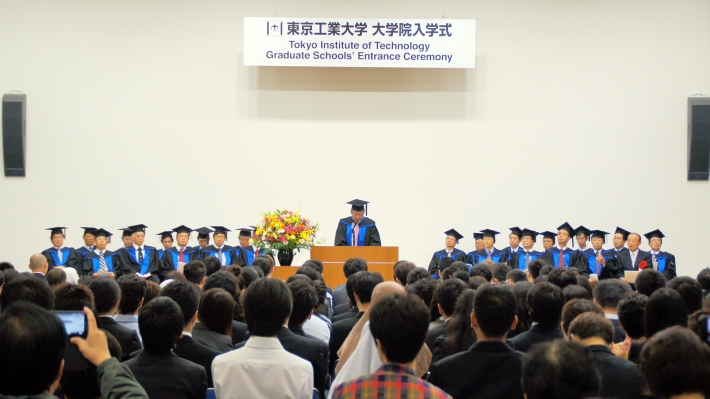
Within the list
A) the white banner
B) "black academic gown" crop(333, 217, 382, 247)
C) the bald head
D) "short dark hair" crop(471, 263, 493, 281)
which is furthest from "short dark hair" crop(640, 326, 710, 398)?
the white banner

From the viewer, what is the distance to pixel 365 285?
410 centimetres

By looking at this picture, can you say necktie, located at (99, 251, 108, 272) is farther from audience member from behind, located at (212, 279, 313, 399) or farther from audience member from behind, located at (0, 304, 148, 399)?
audience member from behind, located at (0, 304, 148, 399)

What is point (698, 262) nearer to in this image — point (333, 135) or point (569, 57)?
point (569, 57)

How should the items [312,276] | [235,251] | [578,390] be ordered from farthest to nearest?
[235,251] < [312,276] < [578,390]

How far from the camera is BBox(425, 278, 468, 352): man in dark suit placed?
12.3 ft

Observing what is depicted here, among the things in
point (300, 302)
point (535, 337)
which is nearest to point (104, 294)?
point (300, 302)

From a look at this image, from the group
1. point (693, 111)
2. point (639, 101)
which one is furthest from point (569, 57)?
point (693, 111)

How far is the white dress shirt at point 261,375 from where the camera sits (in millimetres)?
2598

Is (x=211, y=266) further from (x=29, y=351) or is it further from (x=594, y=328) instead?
(x=29, y=351)

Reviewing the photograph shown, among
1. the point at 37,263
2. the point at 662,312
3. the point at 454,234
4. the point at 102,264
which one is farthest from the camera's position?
the point at 454,234

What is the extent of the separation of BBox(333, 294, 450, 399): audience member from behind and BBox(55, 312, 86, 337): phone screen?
73cm

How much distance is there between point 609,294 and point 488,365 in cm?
180

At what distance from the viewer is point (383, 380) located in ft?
6.49

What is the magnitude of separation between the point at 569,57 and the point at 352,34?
3.80 metres
